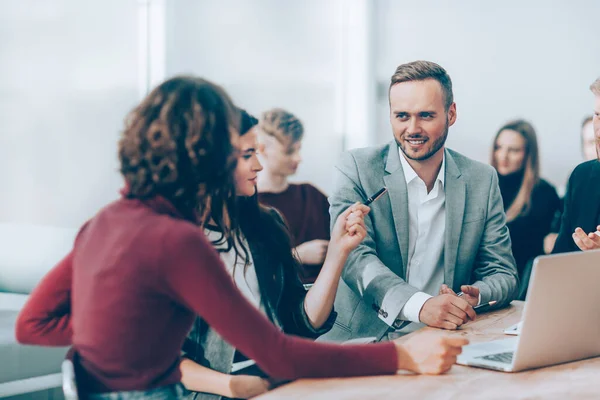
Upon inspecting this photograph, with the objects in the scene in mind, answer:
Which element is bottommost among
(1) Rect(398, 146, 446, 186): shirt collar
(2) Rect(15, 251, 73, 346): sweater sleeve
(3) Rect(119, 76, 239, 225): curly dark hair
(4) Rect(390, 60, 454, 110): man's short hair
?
(2) Rect(15, 251, 73, 346): sweater sleeve

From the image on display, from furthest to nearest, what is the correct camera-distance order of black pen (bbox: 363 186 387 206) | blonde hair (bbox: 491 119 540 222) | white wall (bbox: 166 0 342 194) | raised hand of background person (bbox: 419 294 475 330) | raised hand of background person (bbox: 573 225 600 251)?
1. blonde hair (bbox: 491 119 540 222)
2. white wall (bbox: 166 0 342 194)
3. black pen (bbox: 363 186 387 206)
4. raised hand of background person (bbox: 573 225 600 251)
5. raised hand of background person (bbox: 419 294 475 330)

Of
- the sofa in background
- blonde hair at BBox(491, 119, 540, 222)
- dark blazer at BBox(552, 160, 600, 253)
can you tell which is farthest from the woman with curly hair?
blonde hair at BBox(491, 119, 540, 222)

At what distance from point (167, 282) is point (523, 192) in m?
3.64

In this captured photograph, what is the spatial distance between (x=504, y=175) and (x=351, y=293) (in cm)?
260

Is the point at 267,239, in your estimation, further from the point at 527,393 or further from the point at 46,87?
the point at 46,87

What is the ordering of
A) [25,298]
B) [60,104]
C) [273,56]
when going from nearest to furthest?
[25,298]
[60,104]
[273,56]

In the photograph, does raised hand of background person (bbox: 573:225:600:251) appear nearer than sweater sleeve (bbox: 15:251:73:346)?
No

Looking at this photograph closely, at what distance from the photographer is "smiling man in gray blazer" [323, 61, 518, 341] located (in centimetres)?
233

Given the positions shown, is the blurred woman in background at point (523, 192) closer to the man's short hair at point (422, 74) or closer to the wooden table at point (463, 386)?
the man's short hair at point (422, 74)

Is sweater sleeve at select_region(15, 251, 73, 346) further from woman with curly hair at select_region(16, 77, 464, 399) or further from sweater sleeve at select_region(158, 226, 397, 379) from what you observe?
sweater sleeve at select_region(158, 226, 397, 379)

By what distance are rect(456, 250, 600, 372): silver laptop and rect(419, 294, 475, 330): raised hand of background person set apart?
10.9 inches

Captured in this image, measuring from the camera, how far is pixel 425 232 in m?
2.39

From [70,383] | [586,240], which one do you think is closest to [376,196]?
[586,240]

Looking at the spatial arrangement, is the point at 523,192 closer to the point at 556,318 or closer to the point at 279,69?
the point at 279,69
